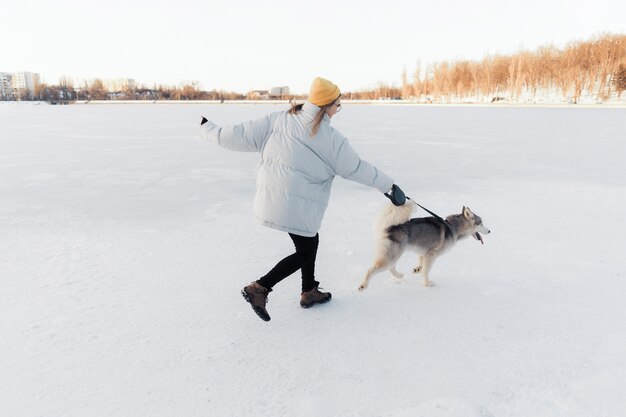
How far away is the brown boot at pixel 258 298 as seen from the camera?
3.02 meters

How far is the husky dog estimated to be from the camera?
3.60 metres

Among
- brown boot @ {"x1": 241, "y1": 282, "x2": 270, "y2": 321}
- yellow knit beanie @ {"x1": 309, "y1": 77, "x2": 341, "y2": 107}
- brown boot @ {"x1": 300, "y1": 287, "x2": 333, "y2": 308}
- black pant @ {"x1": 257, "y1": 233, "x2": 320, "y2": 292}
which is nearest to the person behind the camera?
yellow knit beanie @ {"x1": 309, "y1": 77, "x2": 341, "y2": 107}

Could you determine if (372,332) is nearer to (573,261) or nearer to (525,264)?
(525,264)

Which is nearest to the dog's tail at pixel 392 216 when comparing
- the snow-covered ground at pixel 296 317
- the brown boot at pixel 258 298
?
the snow-covered ground at pixel 296 317

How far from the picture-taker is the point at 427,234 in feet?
12.5

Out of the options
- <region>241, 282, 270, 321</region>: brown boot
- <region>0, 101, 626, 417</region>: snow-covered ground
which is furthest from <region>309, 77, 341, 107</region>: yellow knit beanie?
<region>0, 101, 626, 417</region>: snow-covered ground

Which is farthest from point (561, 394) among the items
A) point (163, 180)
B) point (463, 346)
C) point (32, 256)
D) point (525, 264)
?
point (163, 180)

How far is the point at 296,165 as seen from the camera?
2.88 metres

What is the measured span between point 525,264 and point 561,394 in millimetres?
2078

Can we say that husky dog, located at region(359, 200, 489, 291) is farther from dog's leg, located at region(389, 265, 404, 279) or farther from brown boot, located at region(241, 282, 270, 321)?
brown boot, located at region(241, 282, 270, 321)

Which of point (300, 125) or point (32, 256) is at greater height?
point (300, 125)

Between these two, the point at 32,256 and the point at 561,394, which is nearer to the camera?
the point at 561,394

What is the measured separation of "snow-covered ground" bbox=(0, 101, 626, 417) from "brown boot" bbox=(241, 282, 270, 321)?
114 millimetres

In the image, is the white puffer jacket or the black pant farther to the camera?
the black pant
